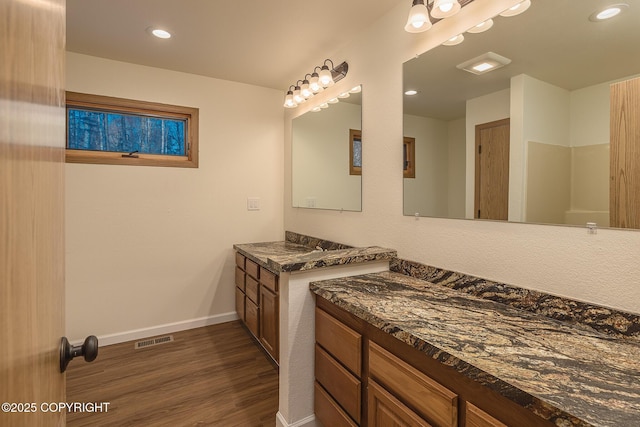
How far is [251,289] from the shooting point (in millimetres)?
2490

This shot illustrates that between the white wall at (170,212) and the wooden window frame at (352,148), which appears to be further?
the white wall at (170,212)

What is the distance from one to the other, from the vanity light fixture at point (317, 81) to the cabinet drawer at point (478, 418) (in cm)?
210

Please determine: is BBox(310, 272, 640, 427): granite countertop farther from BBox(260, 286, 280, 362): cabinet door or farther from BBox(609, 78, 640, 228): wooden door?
BBox(260, 286, 280, 362): cabinet door

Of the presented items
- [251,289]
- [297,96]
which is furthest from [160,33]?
[251,289]

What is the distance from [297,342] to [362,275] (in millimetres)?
504

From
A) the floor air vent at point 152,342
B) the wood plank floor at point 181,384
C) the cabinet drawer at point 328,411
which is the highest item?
the cabinet drawer at point 328,411

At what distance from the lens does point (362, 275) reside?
1.72 metres

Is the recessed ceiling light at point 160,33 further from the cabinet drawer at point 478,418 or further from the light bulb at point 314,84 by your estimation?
the cabinet drawer at point 478,418

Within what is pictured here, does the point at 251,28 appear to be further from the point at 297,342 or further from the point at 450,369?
the point at 450,369

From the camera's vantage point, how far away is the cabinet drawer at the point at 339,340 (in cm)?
126

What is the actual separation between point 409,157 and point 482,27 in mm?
684

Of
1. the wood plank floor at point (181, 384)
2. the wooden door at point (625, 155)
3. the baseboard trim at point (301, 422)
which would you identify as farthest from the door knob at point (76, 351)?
the wooden door at point (625, 155)

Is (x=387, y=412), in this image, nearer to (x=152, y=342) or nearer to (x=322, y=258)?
(x=322, y=258)

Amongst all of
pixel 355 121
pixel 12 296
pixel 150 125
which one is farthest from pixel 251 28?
pixel 12 296
